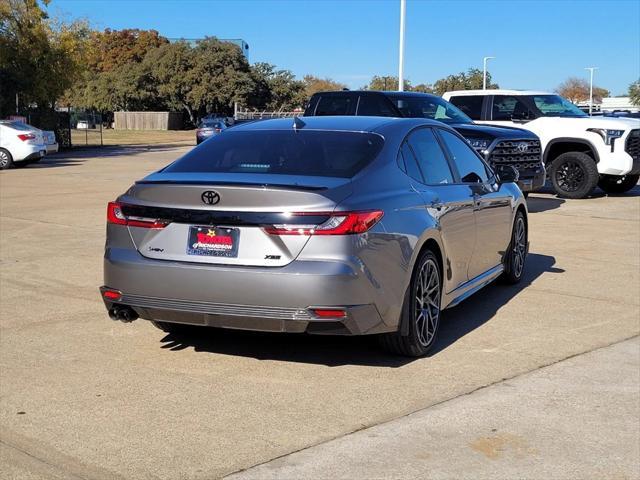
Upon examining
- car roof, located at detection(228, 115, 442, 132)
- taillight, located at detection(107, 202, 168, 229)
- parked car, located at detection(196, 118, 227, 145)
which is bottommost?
taillight, located at detection(107, 202, 168, 229)

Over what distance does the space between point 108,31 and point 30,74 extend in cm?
6955

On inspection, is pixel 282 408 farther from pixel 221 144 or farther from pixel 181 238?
pixel 221 144

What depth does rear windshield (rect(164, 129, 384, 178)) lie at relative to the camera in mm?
5848

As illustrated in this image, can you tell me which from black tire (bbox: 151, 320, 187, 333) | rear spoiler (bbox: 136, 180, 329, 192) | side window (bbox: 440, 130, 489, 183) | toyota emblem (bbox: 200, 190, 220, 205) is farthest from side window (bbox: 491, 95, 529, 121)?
toyota emblem (bbox: 200, 190, 220, 205)

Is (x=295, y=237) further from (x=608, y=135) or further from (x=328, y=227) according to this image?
(x=608, y=135)

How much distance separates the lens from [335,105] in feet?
50.4

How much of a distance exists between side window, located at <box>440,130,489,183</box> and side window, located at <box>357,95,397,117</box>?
6.67 metres

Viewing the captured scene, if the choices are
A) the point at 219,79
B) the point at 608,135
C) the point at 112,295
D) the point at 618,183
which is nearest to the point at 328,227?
the point at 112,295

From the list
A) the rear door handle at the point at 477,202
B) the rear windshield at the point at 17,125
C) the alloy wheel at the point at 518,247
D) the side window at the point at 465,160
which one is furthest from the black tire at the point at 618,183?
the rear windshield at the point at 17,125

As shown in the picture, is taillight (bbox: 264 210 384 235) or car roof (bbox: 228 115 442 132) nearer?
taillight (bbox: 264 210 384 235)

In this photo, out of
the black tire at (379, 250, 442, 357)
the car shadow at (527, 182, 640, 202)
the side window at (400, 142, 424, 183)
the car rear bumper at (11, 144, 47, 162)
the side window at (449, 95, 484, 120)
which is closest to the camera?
the black tire at (379, 250, 442, 357)

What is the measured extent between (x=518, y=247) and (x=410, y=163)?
286cm

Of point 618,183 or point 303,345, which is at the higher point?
point 618,183

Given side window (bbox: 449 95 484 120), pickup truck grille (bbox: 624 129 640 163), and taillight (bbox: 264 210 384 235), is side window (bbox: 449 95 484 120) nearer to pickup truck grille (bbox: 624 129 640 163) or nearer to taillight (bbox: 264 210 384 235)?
pickup truck grille (bbox: 624 129 640 163)
